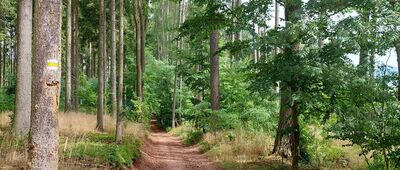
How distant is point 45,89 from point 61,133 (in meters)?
9.46

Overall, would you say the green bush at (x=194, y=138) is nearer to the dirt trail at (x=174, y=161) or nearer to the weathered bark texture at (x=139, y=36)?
the dirt trail at (x=174, y=161)

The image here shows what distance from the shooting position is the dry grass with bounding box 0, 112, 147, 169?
23.8 feet

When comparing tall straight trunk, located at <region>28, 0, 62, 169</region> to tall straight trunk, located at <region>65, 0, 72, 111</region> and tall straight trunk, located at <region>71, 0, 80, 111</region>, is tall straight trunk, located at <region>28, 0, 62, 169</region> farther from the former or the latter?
tall straight trunk, located at <region>71, 0, 80, 111</region>

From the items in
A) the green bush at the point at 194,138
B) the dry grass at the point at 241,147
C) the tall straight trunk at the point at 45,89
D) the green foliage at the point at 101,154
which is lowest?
the green bush at the point at 194,138

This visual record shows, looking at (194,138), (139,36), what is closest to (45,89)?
(194,138)

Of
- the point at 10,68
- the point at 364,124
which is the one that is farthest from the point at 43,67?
the point at 10,68

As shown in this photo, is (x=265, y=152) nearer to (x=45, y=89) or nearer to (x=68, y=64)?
(x=45, y=89)

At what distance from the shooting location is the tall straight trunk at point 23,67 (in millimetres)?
10430

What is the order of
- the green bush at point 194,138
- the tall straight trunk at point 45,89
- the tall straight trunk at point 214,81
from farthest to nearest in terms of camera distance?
1. the green bush at point 194,138
2. the tall straight trunk at point 214,81
3. the tall straight trunk at point 45,89

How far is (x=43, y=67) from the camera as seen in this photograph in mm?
4605

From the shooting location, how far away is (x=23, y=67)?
10.6 metres

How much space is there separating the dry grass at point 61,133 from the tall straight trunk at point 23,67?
497mm

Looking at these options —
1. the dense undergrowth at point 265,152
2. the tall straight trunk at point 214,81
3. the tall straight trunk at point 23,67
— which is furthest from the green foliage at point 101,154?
the tall straight trunk at point 214,81

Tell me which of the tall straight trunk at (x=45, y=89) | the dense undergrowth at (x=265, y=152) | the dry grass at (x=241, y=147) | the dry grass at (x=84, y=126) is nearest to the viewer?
the tall straight trunk at (x=45, y=89)
